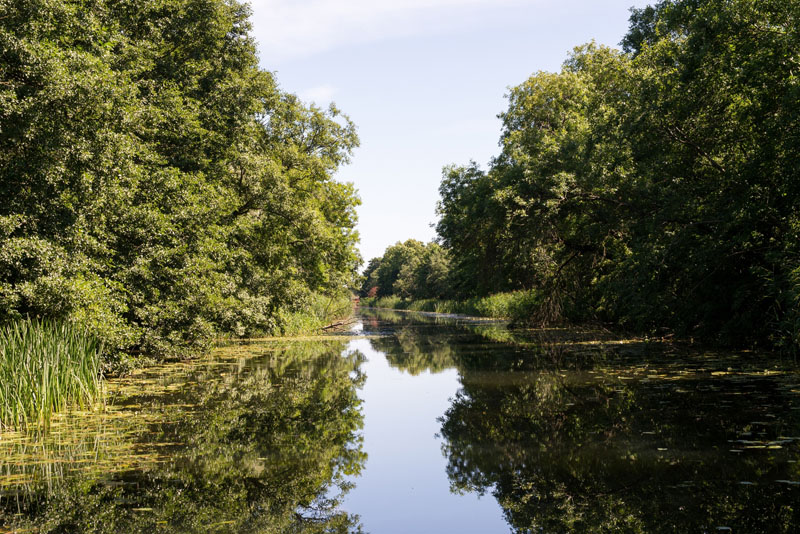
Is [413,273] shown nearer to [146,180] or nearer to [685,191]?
[685,191]

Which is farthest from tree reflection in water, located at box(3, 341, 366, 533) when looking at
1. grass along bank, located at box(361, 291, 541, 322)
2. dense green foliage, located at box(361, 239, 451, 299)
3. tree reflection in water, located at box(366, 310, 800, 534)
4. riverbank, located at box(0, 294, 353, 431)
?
dense green foliage, located at box(361, 239, 451, 299)

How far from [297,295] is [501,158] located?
62.2 feet

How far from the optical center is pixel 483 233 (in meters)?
32.6

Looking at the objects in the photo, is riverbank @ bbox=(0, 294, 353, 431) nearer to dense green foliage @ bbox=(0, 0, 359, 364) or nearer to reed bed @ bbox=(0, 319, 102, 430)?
reed bed @ bbox=(0, 319, 102, 430)

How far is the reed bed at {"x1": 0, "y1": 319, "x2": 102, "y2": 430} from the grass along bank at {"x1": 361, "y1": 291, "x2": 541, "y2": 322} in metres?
27.9

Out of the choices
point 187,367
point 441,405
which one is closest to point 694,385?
point 441,405

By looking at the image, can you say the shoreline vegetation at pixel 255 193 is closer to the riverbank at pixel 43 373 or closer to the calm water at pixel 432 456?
the riverbank at pixel 43 373

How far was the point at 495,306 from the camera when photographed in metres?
55.1

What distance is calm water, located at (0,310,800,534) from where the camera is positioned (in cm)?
564

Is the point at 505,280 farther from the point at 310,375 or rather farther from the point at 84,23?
the point at 84,23

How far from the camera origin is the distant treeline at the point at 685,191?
48.9 feet

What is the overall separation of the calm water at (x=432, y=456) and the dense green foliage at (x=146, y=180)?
3.29m

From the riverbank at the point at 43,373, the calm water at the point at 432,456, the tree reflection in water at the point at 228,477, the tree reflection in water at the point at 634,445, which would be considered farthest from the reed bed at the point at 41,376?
the tree reflection in water at the point at 634,445

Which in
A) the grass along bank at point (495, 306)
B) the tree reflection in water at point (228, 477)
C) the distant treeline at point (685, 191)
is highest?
the distant treeline at point (685, 191)
